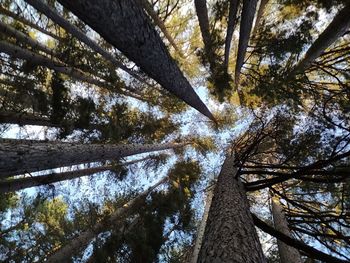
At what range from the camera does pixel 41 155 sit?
18.6 feet

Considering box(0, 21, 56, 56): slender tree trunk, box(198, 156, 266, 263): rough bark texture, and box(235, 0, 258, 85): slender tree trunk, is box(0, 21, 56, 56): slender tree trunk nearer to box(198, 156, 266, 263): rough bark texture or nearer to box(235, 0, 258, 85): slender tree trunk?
box(235, 0, 258, 85): slender tree trunk

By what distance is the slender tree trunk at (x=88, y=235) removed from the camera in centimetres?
765

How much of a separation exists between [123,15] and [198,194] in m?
11.4

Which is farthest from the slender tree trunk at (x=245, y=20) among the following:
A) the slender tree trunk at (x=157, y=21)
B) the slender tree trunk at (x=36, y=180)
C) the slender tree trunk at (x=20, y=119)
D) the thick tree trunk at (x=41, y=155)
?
the slender tree trunk at (x=36, y=180)

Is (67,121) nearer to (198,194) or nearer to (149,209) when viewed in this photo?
(149,209)

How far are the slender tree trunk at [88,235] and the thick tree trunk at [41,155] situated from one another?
7.29ft

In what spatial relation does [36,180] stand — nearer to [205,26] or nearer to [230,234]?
[205,26]

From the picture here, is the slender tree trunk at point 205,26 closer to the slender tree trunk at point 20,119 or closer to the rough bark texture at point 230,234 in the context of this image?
the rough bark texture at point 230,234

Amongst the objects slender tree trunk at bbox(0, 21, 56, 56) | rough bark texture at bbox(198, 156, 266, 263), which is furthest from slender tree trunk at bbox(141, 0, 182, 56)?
rough bark texture at bbox(198, 156, 266, 263)

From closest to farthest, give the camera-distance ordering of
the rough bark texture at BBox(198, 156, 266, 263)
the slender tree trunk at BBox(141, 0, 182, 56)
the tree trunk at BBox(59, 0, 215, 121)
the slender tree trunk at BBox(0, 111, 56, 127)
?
the tree trunk at BBox(59, 0, 215, 121) → the rough bark texture at BBox(198, 156, 266, 263) → the slender tree trunk at BBox(0, 111, 56, 127) → the slender tree trunk at BBox(141, 0, 182, 56)

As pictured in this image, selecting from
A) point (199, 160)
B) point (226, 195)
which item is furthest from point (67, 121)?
point (199, 160)

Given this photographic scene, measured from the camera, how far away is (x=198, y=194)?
13555 millimetres

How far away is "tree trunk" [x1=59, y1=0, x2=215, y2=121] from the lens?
265cm

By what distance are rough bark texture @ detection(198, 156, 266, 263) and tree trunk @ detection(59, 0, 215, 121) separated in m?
2.10
